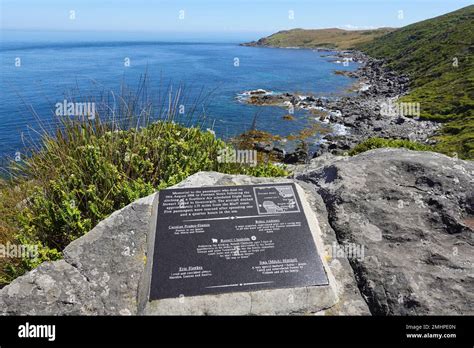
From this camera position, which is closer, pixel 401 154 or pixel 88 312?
pixel 88 312

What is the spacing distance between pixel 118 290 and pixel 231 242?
50.5 inches

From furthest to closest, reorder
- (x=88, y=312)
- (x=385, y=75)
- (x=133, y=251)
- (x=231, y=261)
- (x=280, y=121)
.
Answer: (x=385, y=75) → (x=280, y=121) → (x=133, y=251) → (x=231, y=261) → (x=88, y=312)

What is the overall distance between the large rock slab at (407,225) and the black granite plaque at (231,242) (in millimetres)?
685

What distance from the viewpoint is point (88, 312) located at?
3.40 metres

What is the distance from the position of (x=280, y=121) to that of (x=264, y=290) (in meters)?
33.5

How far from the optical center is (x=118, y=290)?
3.60 metres

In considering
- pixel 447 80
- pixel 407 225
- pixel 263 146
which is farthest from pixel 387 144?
pixel 447 80

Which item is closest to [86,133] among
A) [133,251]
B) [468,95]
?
[133,251]

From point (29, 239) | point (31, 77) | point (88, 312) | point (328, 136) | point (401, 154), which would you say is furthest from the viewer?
point (31, 77)

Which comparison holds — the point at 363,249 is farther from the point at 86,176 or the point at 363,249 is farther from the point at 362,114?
the point at 362,114

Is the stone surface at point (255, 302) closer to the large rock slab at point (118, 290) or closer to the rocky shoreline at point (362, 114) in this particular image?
the large rock slab at point (118, 290)

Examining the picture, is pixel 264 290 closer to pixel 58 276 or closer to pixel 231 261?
pixel 231 261

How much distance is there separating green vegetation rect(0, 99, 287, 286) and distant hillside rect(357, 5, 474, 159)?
73.7 feet
